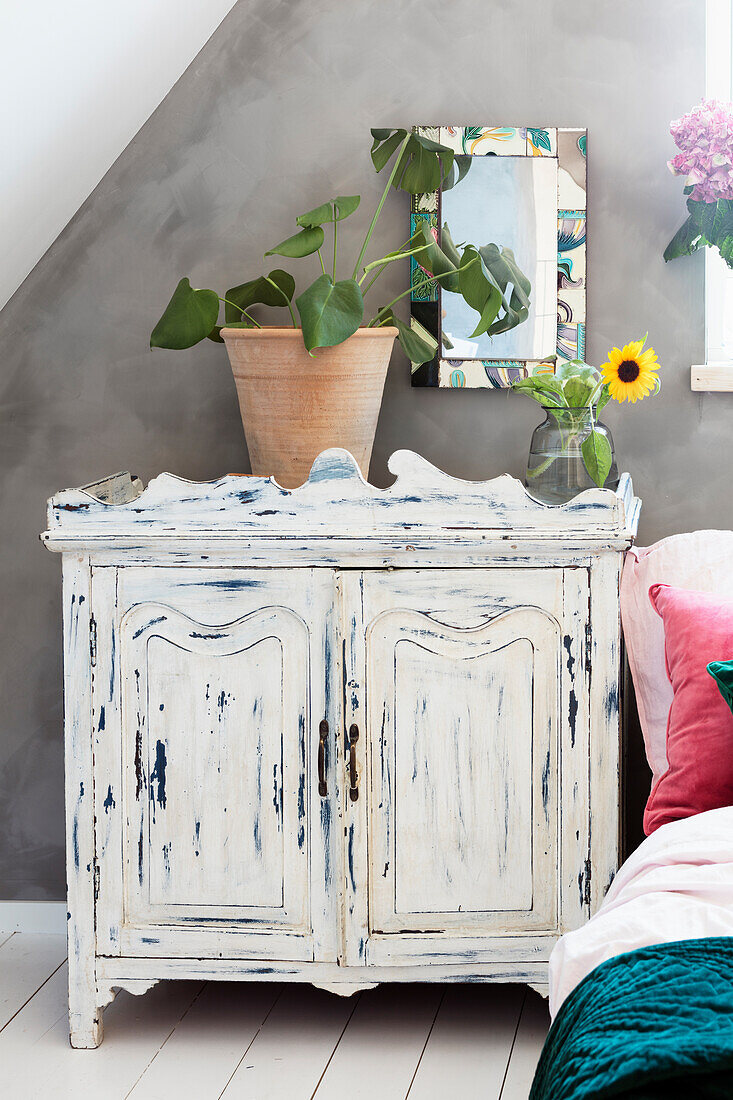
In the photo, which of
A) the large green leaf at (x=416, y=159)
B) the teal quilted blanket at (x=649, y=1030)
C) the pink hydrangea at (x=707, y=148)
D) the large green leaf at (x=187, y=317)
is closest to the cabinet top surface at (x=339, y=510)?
the large green leaf at (x=187, y=317)

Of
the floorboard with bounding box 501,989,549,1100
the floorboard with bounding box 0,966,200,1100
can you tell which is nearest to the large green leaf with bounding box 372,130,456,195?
the floorboard with bounding box 501,989,549,1100

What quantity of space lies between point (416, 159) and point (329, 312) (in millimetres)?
382

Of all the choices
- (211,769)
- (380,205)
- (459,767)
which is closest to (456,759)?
(459,767)

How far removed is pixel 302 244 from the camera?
1845mm

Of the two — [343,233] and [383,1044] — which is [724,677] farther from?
[343,233]

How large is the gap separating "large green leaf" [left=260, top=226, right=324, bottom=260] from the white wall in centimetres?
48

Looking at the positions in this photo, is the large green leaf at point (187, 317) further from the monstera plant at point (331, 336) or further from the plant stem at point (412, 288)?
the plant stem at point (412, 288)

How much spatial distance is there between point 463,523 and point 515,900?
2.21 feet

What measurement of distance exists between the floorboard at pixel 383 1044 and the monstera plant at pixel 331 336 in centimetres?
104

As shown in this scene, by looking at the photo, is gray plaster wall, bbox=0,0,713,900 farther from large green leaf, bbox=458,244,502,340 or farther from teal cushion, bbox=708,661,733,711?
teal cushion, bbox=708,661,733,711

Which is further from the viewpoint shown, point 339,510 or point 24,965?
point 24,965

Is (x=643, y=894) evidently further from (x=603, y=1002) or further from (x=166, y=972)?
(x=166, y=972)

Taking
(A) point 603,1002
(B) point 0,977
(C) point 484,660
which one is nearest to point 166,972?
(B) point 0,977

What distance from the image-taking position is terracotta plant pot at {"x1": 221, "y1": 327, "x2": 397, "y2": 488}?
1.88m
